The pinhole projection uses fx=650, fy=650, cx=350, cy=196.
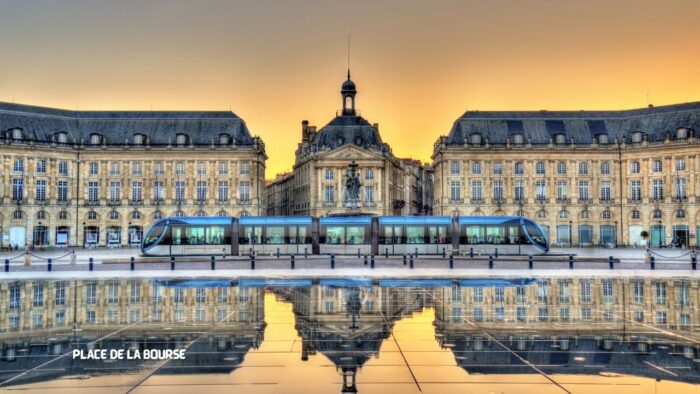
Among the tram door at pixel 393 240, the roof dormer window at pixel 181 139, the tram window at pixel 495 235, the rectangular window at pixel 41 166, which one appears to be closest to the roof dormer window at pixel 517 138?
the tram window at pixel 495 235

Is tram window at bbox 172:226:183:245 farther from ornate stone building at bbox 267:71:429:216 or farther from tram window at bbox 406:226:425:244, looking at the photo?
ornate stone building at bbox 267:71:429:216

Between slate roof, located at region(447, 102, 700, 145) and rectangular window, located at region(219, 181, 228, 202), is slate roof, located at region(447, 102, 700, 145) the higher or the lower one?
the higher one

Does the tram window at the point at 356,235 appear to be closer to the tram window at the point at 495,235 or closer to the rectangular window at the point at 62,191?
the tram window at the point at 495,235

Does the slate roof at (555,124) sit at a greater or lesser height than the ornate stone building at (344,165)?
greater

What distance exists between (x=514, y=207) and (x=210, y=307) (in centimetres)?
6715

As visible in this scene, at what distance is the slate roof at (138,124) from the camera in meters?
81.5

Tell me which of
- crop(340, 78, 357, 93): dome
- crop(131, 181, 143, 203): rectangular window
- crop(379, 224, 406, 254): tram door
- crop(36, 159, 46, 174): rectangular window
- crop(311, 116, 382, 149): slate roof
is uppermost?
crop(340, 78, 357, 93): dome

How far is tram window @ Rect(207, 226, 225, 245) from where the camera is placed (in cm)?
4903

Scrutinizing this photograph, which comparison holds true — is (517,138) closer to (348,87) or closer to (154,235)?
(348,87)

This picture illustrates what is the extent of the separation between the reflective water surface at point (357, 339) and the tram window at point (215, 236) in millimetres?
24914

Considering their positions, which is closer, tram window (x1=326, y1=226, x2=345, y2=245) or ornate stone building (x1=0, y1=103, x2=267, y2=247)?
tram window (x1=326, y1=226, x2=345, y2=245)

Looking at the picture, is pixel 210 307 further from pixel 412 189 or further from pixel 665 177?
pixel 412 189

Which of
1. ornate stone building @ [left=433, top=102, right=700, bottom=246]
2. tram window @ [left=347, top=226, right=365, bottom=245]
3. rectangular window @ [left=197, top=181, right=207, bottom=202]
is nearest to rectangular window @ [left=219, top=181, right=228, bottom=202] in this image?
rectangular window @ [left=197, top=181, right=207, bottom=202]

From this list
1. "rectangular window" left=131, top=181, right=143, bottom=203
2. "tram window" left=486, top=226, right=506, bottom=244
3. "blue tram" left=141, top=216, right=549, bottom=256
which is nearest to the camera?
"blue tram" left=141, top=216, right=549, bottom=256
